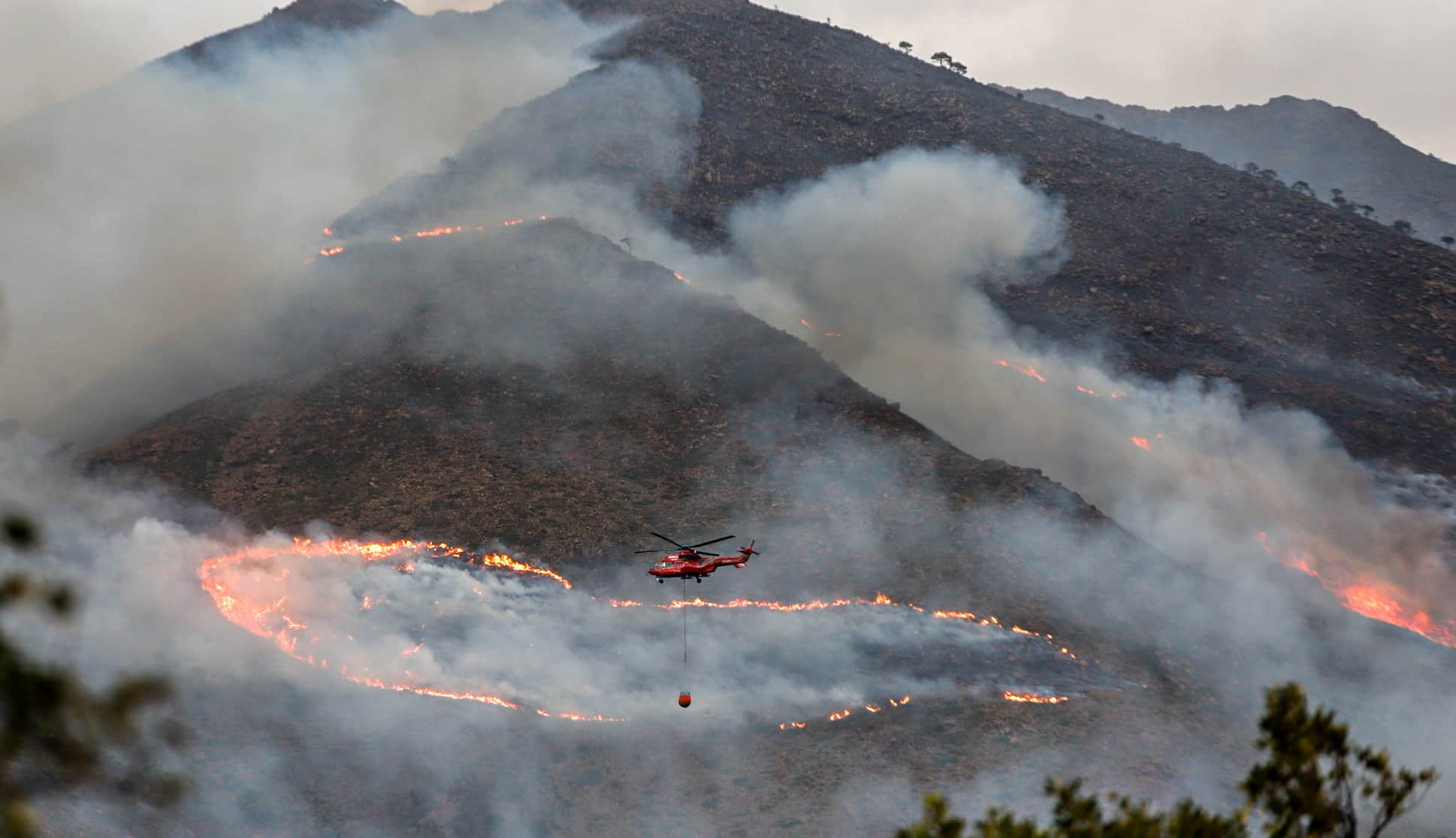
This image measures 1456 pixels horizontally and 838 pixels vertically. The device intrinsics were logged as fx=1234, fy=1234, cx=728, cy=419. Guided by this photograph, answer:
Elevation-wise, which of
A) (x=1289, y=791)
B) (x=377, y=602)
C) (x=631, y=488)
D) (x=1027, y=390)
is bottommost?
(x=377, y=602)

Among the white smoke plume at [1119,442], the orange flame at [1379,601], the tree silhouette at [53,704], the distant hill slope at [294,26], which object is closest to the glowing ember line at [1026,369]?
the white smoke plume at [1119,442]

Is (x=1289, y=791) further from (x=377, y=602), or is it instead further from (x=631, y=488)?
(x=631, y=488)

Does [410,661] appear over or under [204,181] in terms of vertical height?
under

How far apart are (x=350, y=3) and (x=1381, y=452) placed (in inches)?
6033

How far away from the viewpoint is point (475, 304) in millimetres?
100000

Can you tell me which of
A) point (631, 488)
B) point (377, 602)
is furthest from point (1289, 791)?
point (631, 488)

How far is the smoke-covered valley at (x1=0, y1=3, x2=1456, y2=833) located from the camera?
60.7 metres

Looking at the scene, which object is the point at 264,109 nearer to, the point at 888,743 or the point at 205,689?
the point at 205,689

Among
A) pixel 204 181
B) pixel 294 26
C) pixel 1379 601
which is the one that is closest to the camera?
pixel 1379 601

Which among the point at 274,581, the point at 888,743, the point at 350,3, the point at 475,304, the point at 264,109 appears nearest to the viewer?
the point at 888,743

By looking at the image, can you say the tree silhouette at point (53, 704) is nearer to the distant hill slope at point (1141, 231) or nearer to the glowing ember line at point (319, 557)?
the glowing ember line at point (319, 557)

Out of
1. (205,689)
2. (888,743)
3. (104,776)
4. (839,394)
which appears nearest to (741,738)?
(888,743)

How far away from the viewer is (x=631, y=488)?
80.9m

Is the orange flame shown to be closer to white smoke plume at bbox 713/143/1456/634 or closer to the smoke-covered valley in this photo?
the smoke-covered valley
